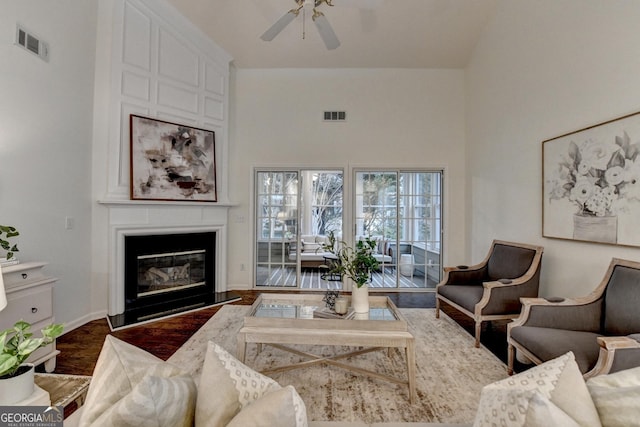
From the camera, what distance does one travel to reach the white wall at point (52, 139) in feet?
8.87

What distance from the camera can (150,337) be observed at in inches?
124

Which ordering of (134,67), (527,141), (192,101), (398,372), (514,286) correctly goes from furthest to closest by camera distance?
(192,101) → (134,67) → (527,141) → (514,286) → (398,372)

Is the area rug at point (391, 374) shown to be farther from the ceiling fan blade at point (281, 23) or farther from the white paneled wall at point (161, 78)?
the ceiling fan blade at point (281, 23)

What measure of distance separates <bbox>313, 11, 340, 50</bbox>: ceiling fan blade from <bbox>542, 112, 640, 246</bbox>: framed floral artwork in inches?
99.9

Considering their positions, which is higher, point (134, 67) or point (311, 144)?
point (134, 67)

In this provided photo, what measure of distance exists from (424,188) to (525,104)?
6.42 ft

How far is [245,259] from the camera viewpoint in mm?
5129

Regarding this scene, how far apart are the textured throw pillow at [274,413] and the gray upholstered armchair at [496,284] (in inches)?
107

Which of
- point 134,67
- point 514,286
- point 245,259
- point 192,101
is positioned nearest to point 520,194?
point 514,286

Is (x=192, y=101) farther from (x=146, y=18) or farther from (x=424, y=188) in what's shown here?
(x=424, y=188)

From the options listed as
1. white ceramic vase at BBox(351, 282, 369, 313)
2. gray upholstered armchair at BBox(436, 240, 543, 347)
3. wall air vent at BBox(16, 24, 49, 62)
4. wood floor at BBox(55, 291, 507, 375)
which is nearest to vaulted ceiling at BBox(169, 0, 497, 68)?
wall air vent at BBox(16, 24, 49, 62)

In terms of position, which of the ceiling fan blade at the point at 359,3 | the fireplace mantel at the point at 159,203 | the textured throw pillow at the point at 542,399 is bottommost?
the textured throw pillow at the point at 542,399

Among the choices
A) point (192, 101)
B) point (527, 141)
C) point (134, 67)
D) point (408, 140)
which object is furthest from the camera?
point (408, 140)

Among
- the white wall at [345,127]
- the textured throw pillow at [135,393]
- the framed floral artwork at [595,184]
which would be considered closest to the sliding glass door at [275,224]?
the white wall at [345,127]
